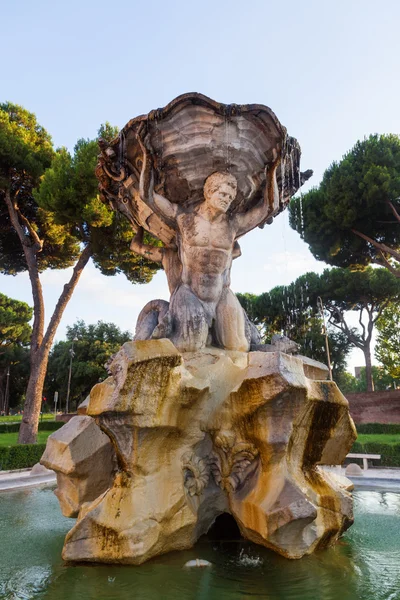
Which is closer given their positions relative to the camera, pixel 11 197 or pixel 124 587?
pixel 124 587

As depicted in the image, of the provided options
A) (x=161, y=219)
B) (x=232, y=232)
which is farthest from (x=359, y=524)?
(x=161, y=219)

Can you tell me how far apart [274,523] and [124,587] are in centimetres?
104

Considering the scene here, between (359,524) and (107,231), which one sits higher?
(107,231)

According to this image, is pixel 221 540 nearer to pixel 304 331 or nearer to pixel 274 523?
pixel 274 523

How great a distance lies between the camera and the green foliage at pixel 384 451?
31.7 ft

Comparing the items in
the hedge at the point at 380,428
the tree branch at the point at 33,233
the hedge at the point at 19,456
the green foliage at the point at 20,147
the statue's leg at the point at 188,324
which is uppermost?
the green foliage at the point at 20,147

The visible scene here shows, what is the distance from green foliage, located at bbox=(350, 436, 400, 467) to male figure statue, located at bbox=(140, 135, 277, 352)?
6.66 metres

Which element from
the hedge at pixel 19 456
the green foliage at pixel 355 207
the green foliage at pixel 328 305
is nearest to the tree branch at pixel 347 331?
the green foliage at pixel 328 305

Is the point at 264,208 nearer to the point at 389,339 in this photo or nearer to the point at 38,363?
the point at 38,363

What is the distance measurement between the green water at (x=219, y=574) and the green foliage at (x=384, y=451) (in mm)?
6280

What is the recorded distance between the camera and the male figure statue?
454 cm

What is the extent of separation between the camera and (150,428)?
3.29m

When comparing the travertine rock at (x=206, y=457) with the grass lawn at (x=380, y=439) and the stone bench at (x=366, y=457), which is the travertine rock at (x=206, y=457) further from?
the grass lawn at (x=380, y=439)

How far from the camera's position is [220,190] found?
475 cm
